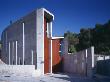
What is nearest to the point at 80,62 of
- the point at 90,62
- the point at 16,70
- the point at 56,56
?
the point at 90,62

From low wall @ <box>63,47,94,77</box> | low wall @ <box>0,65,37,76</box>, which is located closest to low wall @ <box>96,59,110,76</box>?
low wall @ <box>63,47,94,77</box>

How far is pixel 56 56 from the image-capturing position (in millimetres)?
42844

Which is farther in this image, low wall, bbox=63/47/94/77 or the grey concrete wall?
the grey concrete wall

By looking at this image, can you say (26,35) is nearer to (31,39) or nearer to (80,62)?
(31,39)

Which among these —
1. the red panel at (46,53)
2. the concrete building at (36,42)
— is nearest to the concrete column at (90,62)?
the concrete building at (36,42)

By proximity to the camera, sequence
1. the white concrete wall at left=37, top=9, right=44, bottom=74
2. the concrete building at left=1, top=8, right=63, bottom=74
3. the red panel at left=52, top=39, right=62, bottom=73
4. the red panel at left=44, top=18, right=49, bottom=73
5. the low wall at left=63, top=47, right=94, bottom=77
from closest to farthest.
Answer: the low wall at left=63, top=47, right=94, bottom=77
the white concrete wall at left=37, top=9, right=44, bottom=74
the concrete building at left=1, top=8, right=63, bottom=74
the red panel at left=44, top=18, right=49, bottom=73
the red panel at left=52, top=39, right=62, bottom=73

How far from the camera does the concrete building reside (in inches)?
1337

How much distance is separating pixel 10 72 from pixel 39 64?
531 cm

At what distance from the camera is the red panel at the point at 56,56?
138 feet

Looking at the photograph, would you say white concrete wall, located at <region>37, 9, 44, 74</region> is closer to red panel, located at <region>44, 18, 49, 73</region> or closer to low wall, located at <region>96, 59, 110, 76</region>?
red panel, located at <region>44, 18, 49, 73</region>

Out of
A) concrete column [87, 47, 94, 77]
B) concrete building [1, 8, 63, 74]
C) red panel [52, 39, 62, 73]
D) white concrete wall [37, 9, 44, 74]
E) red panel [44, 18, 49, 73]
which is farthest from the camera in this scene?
red panel [52, 39, 62, 73]

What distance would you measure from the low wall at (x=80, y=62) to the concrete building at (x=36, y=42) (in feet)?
6.19

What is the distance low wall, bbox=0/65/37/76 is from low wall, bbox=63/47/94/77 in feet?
21.2

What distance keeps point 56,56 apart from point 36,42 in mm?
9457
